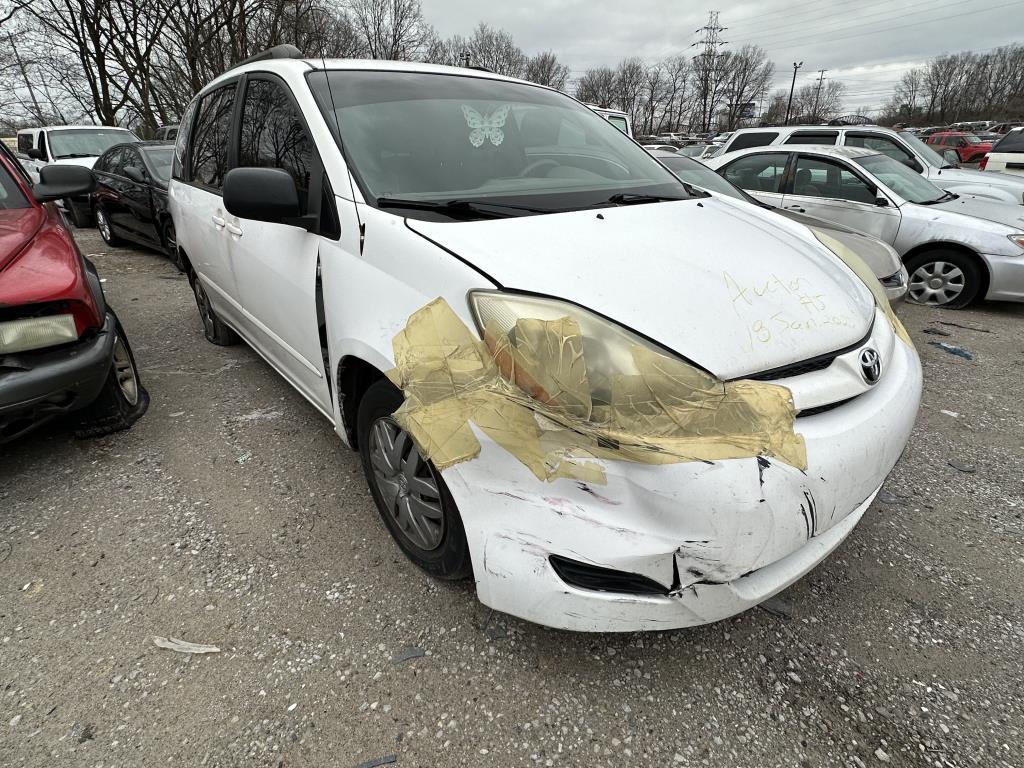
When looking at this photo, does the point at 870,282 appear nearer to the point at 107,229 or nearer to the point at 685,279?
the point at 685,279

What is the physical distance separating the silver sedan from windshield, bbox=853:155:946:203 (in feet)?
0.05

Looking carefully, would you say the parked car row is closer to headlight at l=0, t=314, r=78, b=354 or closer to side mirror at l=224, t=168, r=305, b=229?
side mirror at l=224, t=168, r=305, b=229

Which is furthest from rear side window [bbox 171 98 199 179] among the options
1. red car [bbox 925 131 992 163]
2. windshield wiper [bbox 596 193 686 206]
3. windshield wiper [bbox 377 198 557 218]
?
red car [bbox 925 131 992 163]

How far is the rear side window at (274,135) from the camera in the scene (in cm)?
220

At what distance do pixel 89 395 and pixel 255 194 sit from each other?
131 cm

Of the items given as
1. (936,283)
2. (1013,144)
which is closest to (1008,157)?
(1013,144)

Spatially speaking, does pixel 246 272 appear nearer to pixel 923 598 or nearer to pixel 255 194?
pixel 255 194

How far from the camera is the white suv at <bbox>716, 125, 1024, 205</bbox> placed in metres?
8.27

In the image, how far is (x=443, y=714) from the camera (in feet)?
5.28

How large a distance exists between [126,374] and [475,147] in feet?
8.00

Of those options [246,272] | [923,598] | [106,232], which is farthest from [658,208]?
[106,232]

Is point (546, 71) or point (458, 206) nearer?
point (458, 206)

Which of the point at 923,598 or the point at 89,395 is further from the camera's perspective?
the point at 89,395

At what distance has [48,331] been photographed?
7.63 ft
